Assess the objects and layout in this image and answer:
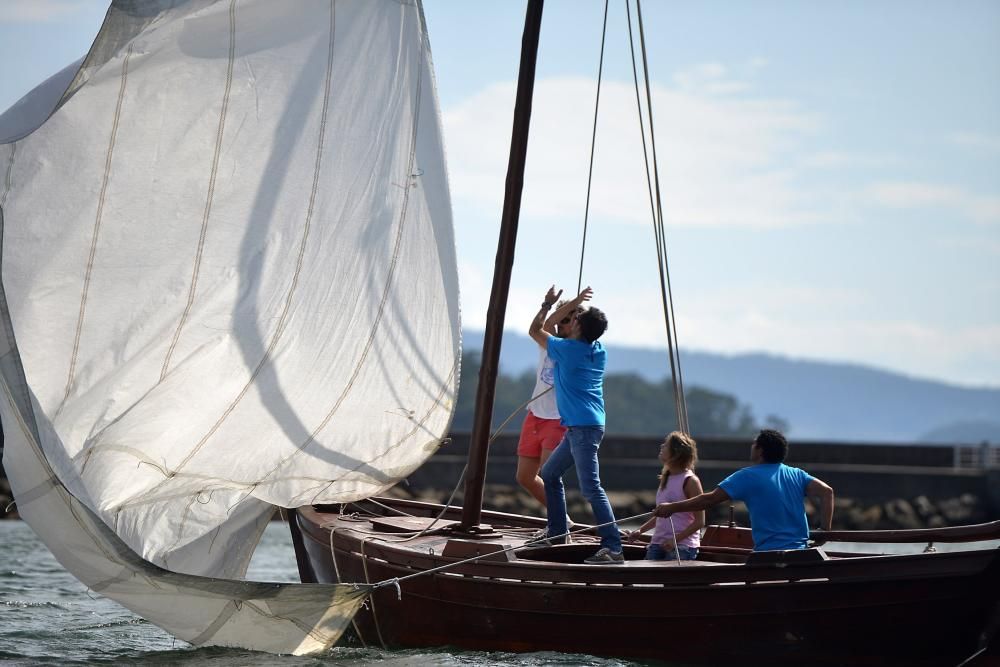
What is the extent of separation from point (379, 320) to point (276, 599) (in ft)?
8.30

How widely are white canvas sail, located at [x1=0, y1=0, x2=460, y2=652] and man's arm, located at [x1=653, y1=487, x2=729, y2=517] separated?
2663 mm

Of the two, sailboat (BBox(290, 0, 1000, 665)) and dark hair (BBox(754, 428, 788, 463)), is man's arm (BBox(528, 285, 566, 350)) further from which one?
dark hair (BBox(754, 428, 788, 463))

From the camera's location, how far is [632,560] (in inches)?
384

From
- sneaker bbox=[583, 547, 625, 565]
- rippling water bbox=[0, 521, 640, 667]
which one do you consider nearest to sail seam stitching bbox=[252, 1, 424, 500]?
rippling water bbox=[0, 521, 640, 667]

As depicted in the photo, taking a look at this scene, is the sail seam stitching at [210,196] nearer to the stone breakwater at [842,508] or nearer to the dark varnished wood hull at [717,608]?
the dark varnished wood hull at [717,608]

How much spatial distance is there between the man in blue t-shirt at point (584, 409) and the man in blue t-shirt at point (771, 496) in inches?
22.6

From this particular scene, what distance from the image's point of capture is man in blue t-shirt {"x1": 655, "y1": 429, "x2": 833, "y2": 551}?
8.52m

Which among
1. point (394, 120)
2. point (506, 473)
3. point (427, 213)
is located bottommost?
point (506, 473)

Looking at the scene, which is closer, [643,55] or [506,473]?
[643,55]

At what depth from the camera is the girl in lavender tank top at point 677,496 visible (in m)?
9.32

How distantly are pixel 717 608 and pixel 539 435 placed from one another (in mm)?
2806

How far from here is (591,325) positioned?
9336 millimetres

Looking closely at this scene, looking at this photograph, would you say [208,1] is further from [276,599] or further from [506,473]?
[506,473]

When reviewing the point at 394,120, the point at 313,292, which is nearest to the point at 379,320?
the point at 313,292
